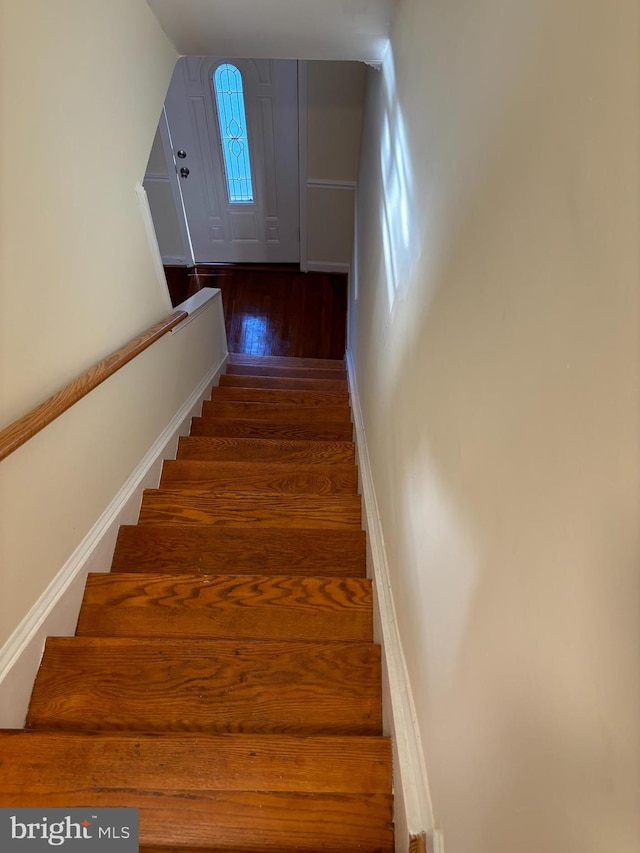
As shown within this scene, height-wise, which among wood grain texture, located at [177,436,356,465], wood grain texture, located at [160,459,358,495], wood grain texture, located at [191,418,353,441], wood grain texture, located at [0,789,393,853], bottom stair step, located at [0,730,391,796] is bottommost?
wood grain texture, located at [191,418,353,441]

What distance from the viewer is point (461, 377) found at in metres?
0.76

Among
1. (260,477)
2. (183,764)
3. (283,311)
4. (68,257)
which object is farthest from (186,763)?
(283,311)

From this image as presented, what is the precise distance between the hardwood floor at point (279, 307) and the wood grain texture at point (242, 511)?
275cm

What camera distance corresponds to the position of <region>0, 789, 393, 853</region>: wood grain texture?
0.98 meters

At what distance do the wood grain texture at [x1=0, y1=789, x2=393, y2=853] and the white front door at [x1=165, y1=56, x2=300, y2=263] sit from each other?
479 cm

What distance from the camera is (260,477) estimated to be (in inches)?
84.7

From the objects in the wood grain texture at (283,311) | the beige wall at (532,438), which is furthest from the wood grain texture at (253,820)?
the wood grain texture at (283,311)

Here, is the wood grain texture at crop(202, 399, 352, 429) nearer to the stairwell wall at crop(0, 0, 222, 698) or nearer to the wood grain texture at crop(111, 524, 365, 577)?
the stairwell wall at crop(0, 0, 222, 698)

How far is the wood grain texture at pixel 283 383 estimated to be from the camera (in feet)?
11.7

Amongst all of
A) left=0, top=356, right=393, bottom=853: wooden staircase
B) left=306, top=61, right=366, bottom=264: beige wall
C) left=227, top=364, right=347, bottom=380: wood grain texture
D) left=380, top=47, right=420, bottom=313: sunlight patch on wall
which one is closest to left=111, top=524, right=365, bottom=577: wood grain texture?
left=0, top=356, right=393, bottom=853: wooden staircase

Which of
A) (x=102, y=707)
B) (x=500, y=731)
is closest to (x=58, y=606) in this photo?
(x=102, y=707)

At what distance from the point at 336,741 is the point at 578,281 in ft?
3.69

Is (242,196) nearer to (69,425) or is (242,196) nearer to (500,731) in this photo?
(69,425)

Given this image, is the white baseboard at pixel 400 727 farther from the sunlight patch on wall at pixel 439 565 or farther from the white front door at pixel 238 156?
the white front door at pixel 238 156
